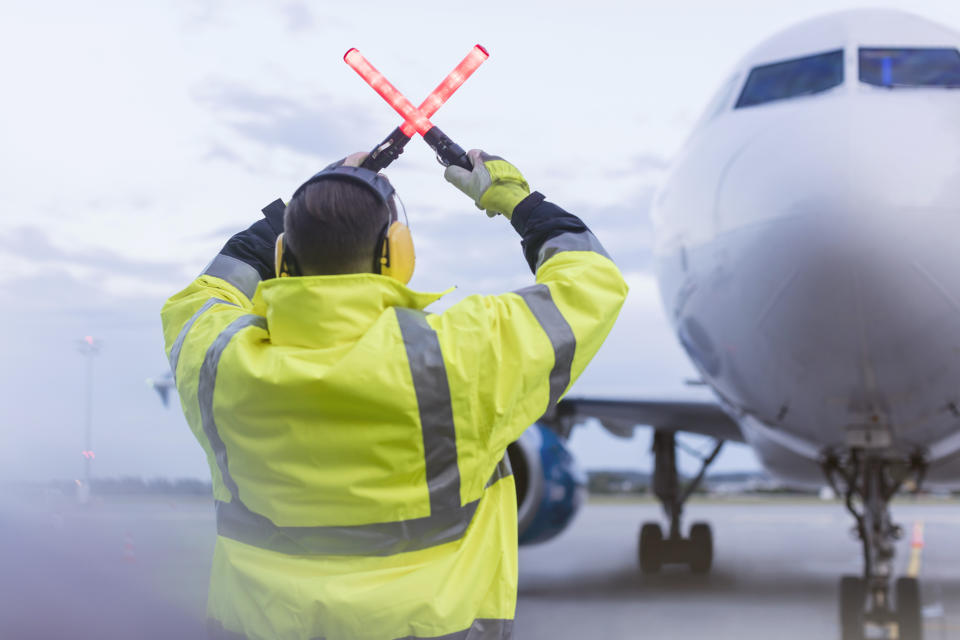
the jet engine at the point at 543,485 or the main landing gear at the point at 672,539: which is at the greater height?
the jet engine at the point at 543,485

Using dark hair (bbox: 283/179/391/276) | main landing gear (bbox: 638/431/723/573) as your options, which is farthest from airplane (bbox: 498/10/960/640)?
main landing gear (bbox: 638/431/723/573)

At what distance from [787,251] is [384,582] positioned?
2491 mm

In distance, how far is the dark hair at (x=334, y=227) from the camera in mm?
1220

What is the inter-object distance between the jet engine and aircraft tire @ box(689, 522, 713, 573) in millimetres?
1691

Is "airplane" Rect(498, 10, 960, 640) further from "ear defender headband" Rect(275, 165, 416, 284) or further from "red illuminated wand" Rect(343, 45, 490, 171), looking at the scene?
"ear defender headband" Rect(275, 165, 416, 284)

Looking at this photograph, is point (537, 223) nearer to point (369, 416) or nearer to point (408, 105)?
point (408, 105)

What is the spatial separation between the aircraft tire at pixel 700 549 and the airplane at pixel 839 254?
138 inches

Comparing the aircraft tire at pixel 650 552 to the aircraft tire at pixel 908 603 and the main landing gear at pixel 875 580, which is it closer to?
the main landing gear at pixel 875 580

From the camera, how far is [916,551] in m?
11.4

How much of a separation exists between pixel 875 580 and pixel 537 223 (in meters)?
3.41

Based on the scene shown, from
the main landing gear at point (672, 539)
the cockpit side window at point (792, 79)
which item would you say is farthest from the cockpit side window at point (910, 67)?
the main landing gear at point (672, 539)

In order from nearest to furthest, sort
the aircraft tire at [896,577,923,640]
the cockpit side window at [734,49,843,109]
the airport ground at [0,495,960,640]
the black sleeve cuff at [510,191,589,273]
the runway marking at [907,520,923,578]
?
the black sleeve cuff at [510,191,589,273], the airport ground at [0,495,960,640], the cockpit side window at [734,49,843,109], the aircraft tire at [896,577,923,640], the runway marking at [907,520,923,578]

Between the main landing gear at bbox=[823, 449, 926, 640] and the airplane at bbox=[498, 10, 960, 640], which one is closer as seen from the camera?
the airplane at bbox=[498, 10, 960, 640]

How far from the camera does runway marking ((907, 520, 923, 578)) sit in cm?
882
